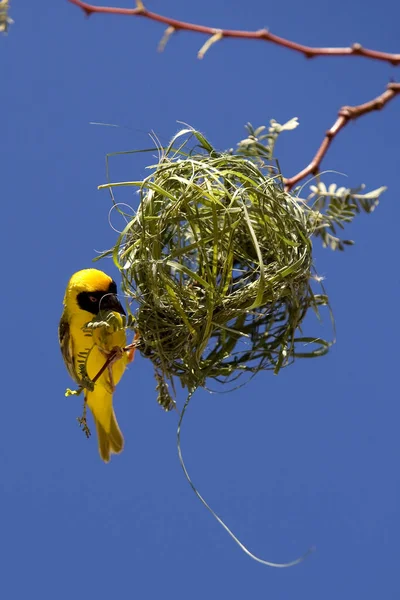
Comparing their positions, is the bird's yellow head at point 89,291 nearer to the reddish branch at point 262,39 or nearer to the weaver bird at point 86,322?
the weaver bird at point 86,322

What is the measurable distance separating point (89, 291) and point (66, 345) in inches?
7.5

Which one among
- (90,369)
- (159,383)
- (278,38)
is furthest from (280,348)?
(278,38)

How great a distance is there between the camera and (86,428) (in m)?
1.81

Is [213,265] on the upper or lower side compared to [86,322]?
lower

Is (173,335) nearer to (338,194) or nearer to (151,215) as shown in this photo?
(151,215)

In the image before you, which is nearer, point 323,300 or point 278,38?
point 278,38

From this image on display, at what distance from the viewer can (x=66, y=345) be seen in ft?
8.31

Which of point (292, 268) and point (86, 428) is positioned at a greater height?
point (292, 268)

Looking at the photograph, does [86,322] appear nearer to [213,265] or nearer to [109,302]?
[109,302]

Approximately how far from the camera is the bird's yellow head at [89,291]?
2475 millimetres

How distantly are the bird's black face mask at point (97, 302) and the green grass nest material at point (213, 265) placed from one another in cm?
44

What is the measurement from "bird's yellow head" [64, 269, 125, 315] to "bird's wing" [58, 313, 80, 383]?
5cm

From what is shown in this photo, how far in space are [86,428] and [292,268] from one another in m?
0.57

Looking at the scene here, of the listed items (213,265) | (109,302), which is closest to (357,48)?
(213,265)
